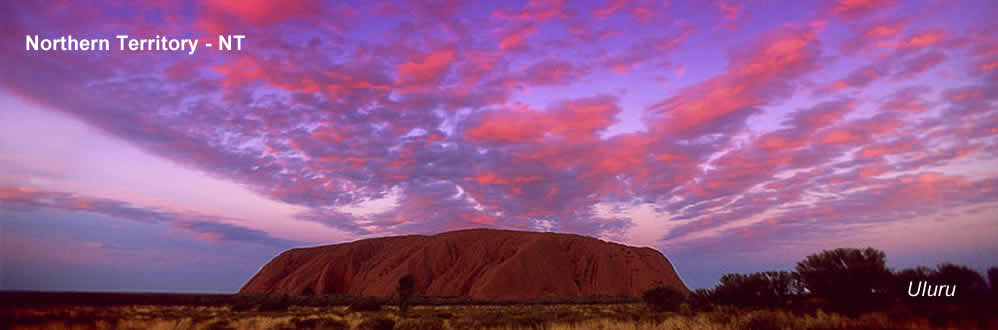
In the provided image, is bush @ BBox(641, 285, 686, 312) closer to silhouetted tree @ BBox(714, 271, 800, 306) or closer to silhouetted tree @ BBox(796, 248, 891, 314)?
silhouetted tree @ BBox(714, 271, 800, 306)

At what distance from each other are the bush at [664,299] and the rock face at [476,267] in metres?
45.9

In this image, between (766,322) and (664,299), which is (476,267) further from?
(766,322)

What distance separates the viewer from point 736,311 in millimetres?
21125

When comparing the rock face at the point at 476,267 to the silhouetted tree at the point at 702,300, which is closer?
the silhouetted tree at the point at 702,300

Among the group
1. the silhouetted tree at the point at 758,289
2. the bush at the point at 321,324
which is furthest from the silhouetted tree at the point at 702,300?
the bush at the point at 321,324

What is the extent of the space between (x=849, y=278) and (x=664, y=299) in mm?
11865

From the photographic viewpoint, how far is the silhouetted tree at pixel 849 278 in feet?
58.1

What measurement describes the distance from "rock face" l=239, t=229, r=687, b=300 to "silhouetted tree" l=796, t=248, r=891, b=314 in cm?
5751

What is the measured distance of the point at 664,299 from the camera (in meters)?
29.0

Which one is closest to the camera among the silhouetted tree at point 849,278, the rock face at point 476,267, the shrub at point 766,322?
the shrub at point 766,322

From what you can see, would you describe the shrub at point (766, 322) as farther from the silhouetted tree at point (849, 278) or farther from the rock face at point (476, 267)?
the rock face at point (476, 267)

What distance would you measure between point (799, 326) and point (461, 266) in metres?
76.9

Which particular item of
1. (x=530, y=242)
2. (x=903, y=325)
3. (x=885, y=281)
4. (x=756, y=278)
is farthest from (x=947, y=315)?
(x=530, y=242)

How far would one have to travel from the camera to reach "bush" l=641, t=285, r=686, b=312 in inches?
1116
